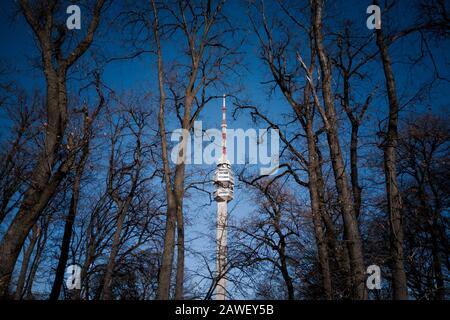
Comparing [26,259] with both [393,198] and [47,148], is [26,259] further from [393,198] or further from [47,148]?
[393,198]

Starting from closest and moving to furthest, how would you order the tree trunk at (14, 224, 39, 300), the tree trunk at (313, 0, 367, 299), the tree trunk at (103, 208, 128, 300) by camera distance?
the tree trunk at (313, 0, 367, 299) → the tree trunk at (103, 208, 128, 300) → the tree trunk at (14, 224, 39, 300)

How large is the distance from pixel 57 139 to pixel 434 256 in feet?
46.8

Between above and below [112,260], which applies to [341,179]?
above

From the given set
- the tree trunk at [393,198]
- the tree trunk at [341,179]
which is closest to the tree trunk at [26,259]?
the tree trunk at [341,179]

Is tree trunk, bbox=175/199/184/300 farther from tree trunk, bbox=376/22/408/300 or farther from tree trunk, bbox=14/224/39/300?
tree trunk, bbox=14/224/39/300

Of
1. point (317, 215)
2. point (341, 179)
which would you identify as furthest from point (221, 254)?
point (341, 179)

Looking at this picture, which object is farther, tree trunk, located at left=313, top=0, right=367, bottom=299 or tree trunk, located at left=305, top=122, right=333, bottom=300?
tree trunk, located at left=305, top=122, right=333, bottom=300

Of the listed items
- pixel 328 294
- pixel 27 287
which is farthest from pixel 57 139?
pixel 27 287

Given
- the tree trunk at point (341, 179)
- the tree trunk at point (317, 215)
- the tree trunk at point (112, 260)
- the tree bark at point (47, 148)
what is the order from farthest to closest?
the tree trunk at point (112, 260), the tree trunk at point (317, 215), the tree trunk at point (341, 179), the tree bark at point (47, 148)

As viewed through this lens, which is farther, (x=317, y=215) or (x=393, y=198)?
(x=317, y=215)

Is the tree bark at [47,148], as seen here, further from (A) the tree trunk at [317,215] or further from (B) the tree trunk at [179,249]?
(A) the tree trunk at [317,215]

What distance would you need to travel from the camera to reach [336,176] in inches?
233

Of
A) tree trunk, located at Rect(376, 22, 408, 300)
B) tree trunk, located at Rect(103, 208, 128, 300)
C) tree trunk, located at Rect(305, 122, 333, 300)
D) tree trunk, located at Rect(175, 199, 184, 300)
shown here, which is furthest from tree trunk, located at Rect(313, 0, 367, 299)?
tree trunk, located at Rect(103, 208, 128, 300)

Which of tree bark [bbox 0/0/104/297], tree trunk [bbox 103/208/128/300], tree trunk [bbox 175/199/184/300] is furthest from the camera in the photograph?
tree trunk [bbox 103/208/128/300]
